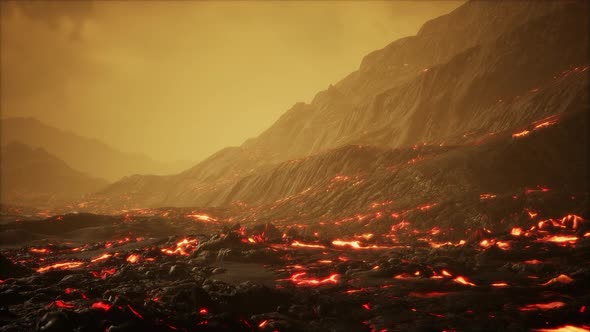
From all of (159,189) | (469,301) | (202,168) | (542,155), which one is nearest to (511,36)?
(542,155)

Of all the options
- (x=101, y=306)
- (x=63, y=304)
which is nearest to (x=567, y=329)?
(x=101, y=306)

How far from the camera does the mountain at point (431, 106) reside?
79.5 metres

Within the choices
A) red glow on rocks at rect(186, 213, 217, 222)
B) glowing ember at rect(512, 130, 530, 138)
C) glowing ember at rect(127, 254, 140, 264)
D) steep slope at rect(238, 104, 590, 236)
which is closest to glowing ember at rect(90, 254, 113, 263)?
glowing ember at rect(127, 254, 140, 264)

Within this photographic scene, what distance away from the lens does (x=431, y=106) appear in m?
106

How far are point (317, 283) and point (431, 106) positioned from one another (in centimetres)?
9414

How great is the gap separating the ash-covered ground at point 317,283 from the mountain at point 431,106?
3456 centimetres

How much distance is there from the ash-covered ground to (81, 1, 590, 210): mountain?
34.6 metres

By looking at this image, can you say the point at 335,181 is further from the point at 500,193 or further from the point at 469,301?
the point at 469,301

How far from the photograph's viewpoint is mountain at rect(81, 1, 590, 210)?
79.5 m

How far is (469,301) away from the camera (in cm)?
1944

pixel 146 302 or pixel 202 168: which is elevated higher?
pixel 202 168

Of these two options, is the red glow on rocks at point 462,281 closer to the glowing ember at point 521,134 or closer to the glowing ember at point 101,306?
the glowing ember at point 101,306

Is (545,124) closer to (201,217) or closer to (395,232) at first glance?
(395,232)

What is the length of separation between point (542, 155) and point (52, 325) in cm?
6408
